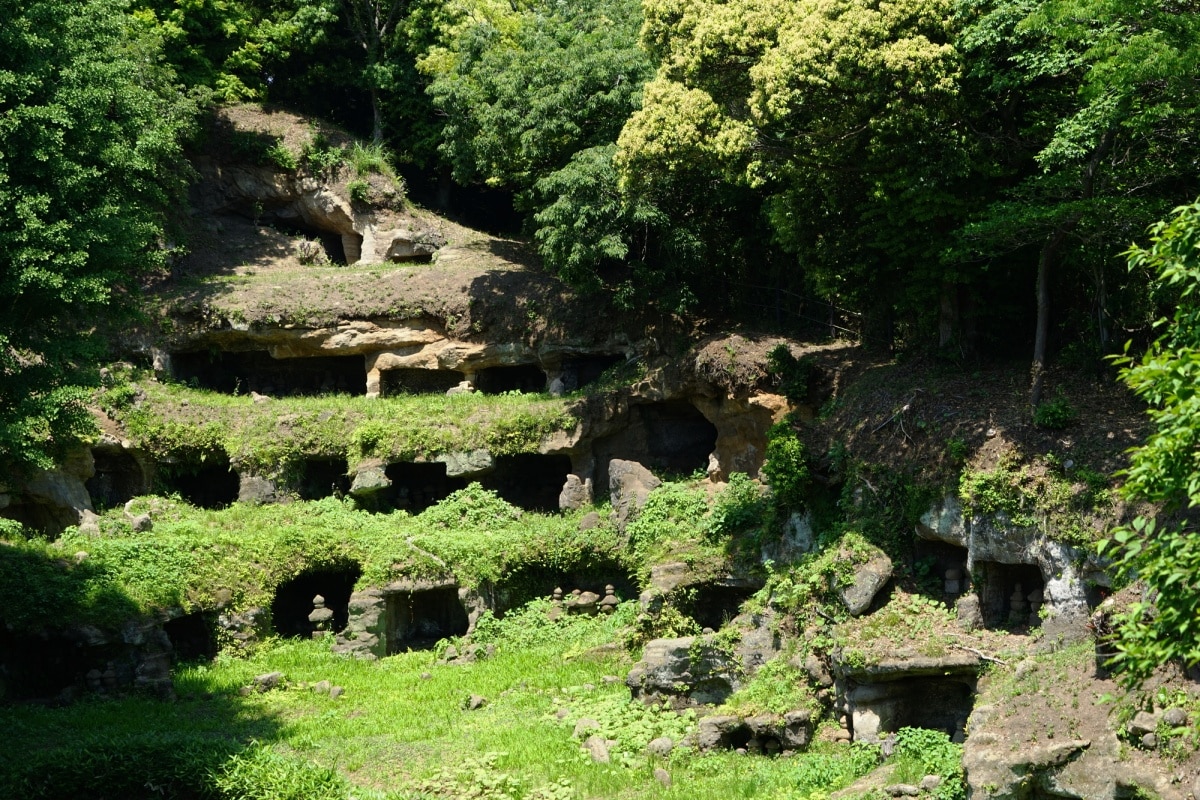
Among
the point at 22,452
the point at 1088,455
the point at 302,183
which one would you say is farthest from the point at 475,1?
the point at 1088,455

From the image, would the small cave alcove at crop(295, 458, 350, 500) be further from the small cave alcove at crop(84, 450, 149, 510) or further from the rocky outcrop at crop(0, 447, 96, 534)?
the rocky outcrop at crop(0, 447, 96, 534)

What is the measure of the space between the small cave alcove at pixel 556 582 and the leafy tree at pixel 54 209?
8.63m

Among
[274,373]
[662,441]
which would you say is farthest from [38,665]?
[662,441]

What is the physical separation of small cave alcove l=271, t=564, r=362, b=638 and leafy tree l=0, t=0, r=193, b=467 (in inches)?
273

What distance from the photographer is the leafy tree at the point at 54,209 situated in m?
17.7

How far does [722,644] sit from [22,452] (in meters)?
11.0

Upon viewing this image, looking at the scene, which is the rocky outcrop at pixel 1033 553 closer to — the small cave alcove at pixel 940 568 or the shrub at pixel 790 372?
the small cave alcove at pixel 940 568

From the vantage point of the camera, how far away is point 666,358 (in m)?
27.5

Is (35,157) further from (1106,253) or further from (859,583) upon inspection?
(1106,253)

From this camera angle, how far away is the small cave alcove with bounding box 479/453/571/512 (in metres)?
28.8

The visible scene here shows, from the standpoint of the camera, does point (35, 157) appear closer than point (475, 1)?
Yes

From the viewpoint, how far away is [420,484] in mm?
28812

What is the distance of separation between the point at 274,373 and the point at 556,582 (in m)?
11.1

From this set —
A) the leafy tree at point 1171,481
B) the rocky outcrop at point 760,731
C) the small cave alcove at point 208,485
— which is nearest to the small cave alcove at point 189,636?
the small cave alcove at point 208,485
